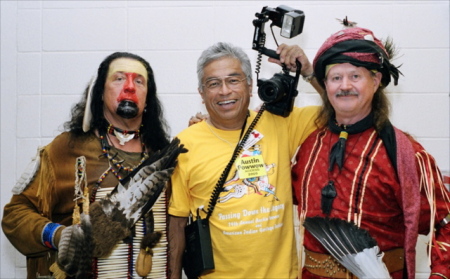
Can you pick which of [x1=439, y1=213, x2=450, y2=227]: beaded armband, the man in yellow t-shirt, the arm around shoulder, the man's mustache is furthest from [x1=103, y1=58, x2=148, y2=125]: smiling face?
[x1=439, y1=213, x2=450, y2=227]: beaded armband

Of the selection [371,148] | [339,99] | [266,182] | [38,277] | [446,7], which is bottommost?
[38,277]

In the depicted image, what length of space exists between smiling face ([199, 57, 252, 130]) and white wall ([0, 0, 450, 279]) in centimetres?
91

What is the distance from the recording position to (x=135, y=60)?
2523 mm

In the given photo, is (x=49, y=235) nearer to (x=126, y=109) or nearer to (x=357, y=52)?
(x=126, y=109)

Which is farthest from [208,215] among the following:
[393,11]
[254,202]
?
[393,11]

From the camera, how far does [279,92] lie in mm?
2293

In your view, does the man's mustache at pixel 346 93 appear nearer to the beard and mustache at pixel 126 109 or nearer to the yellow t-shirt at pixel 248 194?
the yellow t-shirt at pixel 248 194

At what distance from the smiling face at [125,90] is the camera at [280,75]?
554mm

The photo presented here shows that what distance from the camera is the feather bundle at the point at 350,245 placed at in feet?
6.20

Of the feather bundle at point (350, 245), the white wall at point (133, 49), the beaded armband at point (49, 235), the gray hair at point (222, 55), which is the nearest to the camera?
the feather bundle at point (350, 245)

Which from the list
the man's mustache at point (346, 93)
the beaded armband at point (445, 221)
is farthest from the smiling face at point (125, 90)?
the beaded armband at point (445, 221)

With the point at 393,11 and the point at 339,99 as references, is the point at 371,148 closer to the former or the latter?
the point at 339,99

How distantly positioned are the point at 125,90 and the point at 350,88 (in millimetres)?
990

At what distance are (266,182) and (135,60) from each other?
0.85 m
